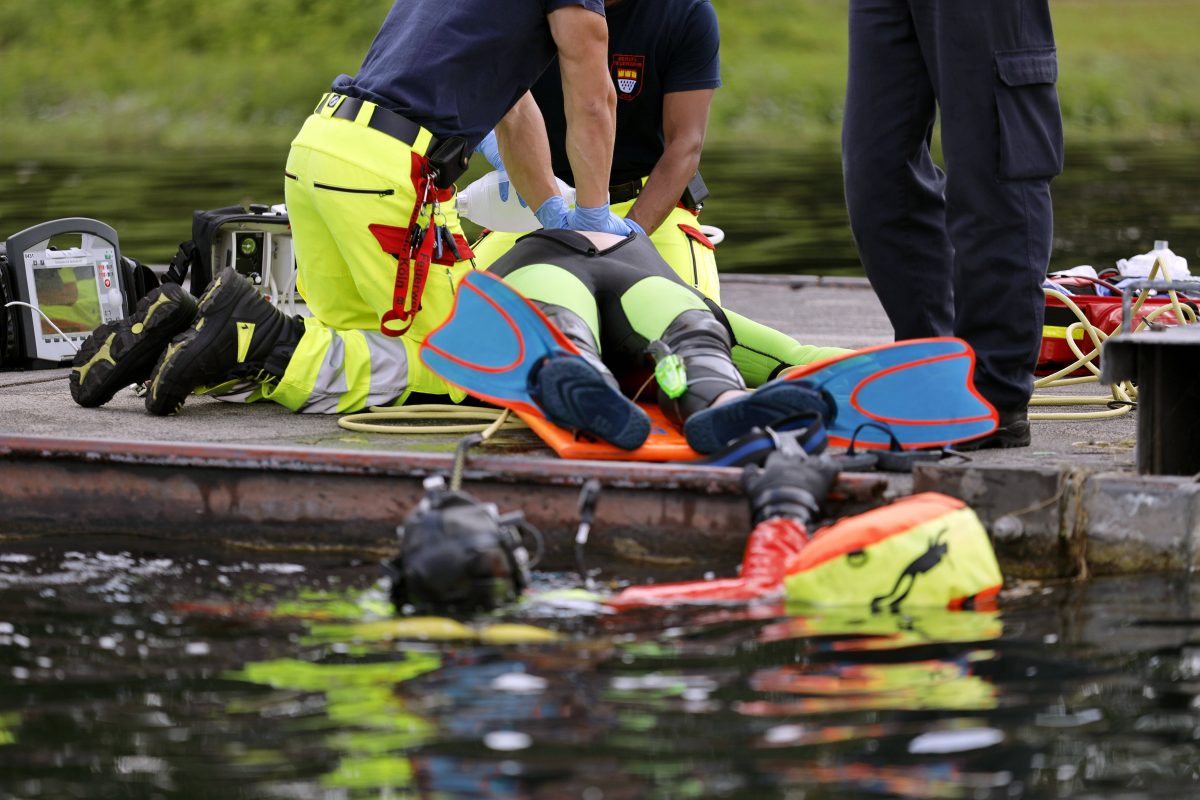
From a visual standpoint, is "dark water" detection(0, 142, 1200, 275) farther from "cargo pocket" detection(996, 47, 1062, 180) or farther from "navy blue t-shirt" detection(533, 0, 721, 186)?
"cargo pocket" detection(996, 47, 1062, 180)

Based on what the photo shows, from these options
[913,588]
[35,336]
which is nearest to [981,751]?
[913,588]

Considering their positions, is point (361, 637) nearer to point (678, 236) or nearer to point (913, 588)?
point (913, 588)

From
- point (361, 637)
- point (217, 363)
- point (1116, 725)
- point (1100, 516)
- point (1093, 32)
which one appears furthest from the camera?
point (1093, 32)

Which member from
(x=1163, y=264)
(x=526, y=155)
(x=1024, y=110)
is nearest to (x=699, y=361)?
(x=1024, y=110)

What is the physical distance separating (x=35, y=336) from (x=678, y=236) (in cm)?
232

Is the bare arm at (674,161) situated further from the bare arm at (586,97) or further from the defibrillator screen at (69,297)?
the defibrillator screen at (69,297)

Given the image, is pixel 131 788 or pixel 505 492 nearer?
pixel 131 788

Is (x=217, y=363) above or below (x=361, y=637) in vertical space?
above

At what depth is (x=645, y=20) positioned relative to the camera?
21.2ft

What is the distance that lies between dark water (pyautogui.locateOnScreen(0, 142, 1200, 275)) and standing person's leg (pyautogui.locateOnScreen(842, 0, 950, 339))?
749cm

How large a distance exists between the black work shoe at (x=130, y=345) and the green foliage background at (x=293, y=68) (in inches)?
1451

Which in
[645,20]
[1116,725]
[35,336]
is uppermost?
[645,20]

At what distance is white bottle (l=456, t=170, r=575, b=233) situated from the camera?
635cm

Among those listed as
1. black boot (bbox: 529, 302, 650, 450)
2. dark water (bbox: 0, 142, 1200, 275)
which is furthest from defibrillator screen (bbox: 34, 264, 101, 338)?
dark water (bbox: 0, 142, 1200, 275)
